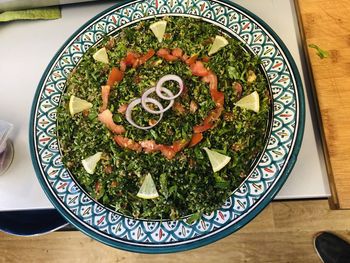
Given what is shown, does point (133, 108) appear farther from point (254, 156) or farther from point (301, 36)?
point (301, 36)

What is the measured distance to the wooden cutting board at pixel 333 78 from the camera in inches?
45.8

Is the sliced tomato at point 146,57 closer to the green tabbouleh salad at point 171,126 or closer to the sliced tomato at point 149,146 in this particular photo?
the green tabbouleh salad at point 171,126

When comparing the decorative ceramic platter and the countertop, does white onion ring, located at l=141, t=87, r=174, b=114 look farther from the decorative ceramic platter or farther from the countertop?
the countertop

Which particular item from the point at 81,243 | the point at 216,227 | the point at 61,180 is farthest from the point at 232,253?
the point at 61,180

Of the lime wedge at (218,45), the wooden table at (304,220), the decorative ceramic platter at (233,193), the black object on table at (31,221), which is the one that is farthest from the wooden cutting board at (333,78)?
the black object on table at (31,221)

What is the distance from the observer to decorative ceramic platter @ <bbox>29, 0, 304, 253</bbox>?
1.05 meters

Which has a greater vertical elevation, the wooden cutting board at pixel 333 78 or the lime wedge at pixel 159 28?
the lime wedge at pixel 159 28

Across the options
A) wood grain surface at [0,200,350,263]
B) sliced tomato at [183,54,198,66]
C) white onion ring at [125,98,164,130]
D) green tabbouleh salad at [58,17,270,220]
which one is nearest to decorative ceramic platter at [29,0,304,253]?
green tabbouleh salad at [58,17,270,220]

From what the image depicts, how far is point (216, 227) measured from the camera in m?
1.05

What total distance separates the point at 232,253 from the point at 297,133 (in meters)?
1.15

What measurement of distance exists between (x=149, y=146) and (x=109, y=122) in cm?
17

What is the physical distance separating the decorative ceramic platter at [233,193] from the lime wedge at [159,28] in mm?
58

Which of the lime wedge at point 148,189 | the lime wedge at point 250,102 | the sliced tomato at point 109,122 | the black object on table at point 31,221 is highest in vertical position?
the lime wedge at point 250,102

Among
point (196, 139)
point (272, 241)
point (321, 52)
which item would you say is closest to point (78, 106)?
point (196, 139)
